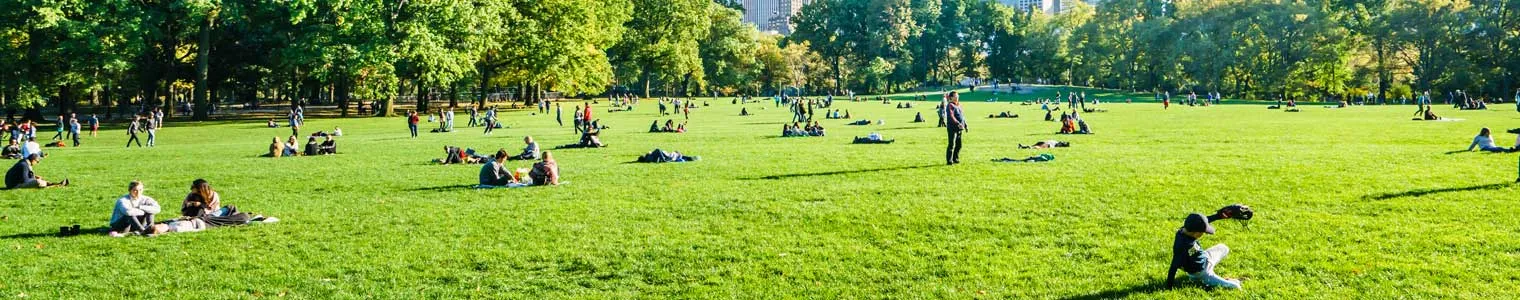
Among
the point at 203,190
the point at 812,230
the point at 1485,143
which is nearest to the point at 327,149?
the point at 203,190

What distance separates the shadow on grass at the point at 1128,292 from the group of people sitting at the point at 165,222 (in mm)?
10685

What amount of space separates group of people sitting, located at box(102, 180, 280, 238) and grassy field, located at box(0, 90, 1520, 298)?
1.16 feet

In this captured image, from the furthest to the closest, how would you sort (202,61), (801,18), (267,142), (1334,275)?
(801,18)
(202,61)
(267,142)
(1334,275)

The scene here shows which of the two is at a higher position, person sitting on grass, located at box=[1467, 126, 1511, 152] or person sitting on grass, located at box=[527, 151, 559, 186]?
person sitting on grass, located at box=[1467, 126, 1511, 152]

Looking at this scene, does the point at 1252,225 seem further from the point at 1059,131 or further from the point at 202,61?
the point at 202,61

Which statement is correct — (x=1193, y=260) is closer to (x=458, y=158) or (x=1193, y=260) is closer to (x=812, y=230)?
(x=812, y=230)

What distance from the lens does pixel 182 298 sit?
874 cm

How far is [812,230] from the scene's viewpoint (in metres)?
11.6

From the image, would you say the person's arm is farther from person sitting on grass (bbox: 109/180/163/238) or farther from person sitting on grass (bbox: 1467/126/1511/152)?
person sitting on grass (bbox: 1467/126/1511/152)

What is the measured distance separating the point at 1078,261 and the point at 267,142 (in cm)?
3266

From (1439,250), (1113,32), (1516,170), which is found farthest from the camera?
(1113,32)

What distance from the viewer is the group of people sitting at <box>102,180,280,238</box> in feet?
40.4

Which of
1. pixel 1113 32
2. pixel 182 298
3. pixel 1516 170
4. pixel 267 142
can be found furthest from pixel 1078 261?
pixel 1113 32

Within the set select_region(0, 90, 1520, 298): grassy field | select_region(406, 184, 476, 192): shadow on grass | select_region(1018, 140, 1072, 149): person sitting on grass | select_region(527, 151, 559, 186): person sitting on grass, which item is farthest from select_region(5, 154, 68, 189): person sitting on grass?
select_region(1018, 140, 1072, 149): person sitting on grass
